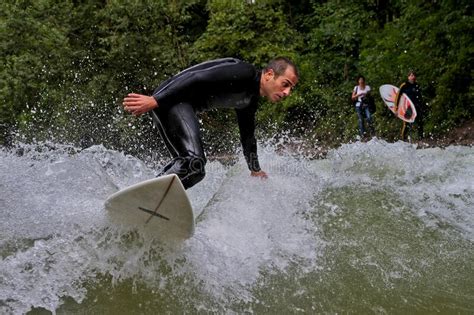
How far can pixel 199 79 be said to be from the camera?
395 centimetres

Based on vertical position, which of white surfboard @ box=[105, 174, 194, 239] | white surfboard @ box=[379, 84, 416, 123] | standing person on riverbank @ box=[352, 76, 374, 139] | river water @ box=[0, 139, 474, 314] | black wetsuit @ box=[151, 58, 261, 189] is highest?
black wetsuit @ box=[151, 58, 261, 189]

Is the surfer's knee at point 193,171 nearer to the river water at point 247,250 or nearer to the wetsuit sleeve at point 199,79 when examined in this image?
the river water at point 247,250

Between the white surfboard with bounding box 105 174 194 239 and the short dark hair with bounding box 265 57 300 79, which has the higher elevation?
the short dark hair with bounding box 265 57 300 79

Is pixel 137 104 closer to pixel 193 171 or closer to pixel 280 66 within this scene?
pixel 193 171

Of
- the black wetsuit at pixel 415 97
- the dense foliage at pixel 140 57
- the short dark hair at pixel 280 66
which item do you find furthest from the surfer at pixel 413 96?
the short dark hair at pixel 280 66

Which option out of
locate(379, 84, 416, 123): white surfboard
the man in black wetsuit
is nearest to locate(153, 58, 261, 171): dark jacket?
the man in black wetsuit

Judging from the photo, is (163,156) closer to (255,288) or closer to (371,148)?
(371,148)

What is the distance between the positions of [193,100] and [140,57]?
12.2 m

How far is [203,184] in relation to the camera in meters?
5.86

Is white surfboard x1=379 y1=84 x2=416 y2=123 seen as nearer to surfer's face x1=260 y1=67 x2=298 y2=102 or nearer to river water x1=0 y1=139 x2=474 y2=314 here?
river water x1=0 y1=139 x2=474 y2=314

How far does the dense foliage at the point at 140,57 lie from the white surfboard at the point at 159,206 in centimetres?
1103

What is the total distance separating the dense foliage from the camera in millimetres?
15328

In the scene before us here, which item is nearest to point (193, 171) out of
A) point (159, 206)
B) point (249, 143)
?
point (159, 206)

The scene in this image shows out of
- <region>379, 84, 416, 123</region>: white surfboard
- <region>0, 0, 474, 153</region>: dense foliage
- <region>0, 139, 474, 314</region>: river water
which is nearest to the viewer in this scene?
<region>0, 139, 474, 314</region>: river water
